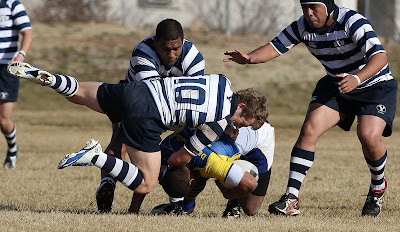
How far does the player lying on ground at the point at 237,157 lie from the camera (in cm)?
723

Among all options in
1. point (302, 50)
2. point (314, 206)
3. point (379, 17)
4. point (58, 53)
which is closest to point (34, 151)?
point (314, 206)

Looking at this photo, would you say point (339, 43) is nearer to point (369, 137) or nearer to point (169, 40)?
point (369, 137)

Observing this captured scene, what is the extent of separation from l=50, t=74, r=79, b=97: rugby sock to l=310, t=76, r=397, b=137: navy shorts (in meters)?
2.20

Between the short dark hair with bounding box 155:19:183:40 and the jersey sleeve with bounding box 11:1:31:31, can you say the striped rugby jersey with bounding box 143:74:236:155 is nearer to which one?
the short dark hair with bounding box 155:19:183:40

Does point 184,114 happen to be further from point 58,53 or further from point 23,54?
point 58,53

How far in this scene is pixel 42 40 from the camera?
72.8 feet

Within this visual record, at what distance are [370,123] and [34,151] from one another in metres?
6.65

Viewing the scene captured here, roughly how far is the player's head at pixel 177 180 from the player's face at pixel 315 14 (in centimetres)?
166

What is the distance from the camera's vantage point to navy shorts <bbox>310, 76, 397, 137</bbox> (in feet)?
24.8

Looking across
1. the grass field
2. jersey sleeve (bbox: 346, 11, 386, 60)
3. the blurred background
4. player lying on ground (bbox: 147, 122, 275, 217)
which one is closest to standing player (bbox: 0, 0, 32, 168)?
the grass field

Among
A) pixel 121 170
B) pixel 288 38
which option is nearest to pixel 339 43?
pixel 288 38

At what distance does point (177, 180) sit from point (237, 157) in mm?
588

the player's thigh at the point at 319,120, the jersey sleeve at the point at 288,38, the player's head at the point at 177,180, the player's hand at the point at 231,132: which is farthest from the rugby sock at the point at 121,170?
the jersey sleeve at the point at 288,38

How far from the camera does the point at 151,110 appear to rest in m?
6.66
